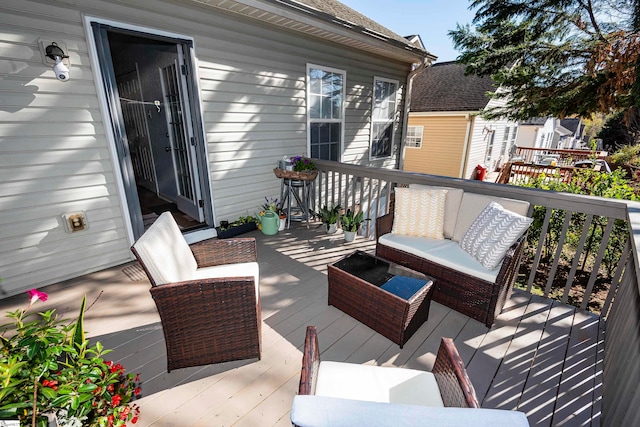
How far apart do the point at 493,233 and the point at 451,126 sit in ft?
30.5

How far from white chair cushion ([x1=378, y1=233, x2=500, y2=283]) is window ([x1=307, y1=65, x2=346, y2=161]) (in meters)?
2.70

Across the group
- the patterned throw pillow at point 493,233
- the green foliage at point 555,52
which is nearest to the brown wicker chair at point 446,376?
the patterned throw pillow at point 493,233

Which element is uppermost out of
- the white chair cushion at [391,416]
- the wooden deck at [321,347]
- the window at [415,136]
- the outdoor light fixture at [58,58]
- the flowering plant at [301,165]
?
the outdoor light fixture at [58,58]

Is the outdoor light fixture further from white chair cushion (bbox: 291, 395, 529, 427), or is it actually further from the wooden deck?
white chair cushion (bbox: 291, 395, 529, 427)

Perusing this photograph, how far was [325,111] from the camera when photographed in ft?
16.3

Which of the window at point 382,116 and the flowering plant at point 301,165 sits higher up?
the window at point 382,116

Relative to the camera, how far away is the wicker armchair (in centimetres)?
161

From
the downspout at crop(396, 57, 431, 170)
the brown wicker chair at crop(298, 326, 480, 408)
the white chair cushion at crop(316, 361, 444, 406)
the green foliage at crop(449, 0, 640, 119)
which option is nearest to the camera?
the brown wicker chair at crop(298, 326, 480, 408)

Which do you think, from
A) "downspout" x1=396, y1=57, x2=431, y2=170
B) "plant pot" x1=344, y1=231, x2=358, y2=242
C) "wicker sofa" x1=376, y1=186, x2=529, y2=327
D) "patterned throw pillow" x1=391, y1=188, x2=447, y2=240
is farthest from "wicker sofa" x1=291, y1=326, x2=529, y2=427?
"downspout" x1=396, y1=57, x2=431, y2=170

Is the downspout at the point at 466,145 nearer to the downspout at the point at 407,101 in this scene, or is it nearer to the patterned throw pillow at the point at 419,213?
the downspout at the point at 407,101

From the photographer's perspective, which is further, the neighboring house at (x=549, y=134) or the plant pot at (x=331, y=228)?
the neighboring house at (x=549, y=134)

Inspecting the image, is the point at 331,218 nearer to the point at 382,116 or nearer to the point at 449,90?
the point at 382,116

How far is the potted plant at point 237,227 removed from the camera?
12.5 ft

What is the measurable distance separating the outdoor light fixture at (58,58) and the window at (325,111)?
2.99m
